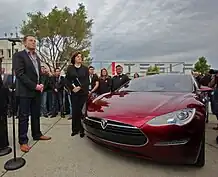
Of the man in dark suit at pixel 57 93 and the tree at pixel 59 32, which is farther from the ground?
the tree at pixel 59 32

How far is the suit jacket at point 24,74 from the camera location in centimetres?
359

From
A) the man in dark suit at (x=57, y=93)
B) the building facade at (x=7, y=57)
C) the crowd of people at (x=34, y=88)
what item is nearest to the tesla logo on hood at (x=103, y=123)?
the crowd of people at (x=34, y=88)

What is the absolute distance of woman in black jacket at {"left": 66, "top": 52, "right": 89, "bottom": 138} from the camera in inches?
173

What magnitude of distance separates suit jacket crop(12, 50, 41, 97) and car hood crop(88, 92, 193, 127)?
99 cm

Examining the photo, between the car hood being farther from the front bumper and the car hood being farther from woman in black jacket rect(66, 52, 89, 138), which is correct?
woman in black jacket rect(66, 52, 89, 138)

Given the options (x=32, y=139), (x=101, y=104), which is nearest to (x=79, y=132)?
(x=32, y=139)

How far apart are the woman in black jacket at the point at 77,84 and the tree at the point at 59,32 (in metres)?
16.5

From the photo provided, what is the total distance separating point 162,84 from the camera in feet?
13.5

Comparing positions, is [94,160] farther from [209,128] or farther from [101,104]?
[209,128]

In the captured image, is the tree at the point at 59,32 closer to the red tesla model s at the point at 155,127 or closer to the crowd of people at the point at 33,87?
the crowd of people at the point at 33,87

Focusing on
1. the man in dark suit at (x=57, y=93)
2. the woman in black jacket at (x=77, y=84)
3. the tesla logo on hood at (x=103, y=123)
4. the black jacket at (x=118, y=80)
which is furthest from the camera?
the man in dark suit at (x=57, y=93)

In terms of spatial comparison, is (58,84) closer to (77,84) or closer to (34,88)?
(77,84)

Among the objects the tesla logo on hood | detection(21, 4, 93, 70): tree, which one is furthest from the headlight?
detection(21, 4, 93, 70): tree

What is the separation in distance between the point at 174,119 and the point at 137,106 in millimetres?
554
